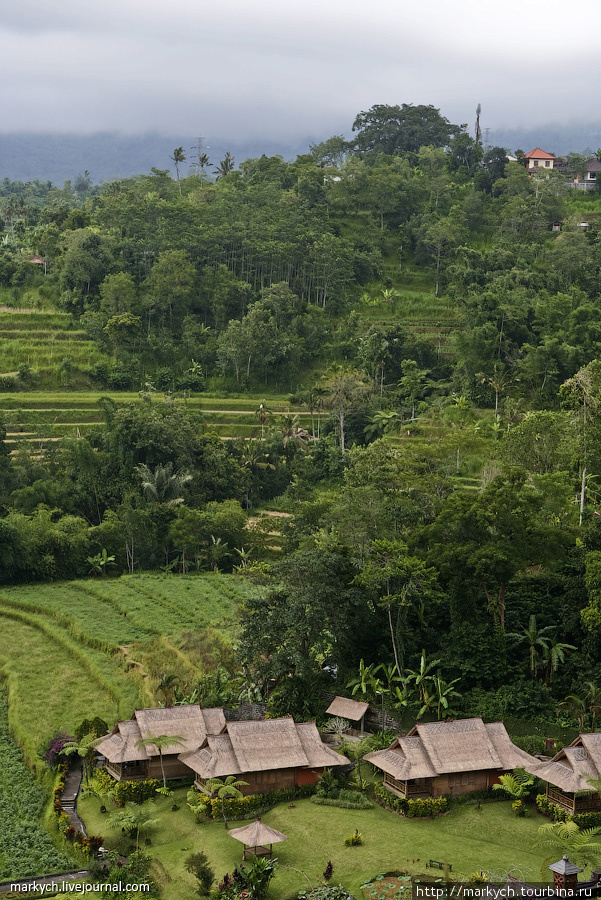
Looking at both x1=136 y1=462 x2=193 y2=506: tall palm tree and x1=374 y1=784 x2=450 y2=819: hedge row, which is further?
x1=136 y1=462 x2=193 y2=506: tall palm tree

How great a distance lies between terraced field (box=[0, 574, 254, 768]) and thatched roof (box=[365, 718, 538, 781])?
8.36 metres

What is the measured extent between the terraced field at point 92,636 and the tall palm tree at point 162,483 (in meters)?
4.66

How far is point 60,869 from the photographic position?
→ 2209 centimetres

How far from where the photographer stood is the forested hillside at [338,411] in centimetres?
2917

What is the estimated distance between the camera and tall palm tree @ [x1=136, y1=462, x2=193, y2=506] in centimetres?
4500

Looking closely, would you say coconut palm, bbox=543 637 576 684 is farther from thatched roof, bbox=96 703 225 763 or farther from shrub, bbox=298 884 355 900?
shrub, bbox=298 884 355 900

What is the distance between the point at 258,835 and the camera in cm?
2095

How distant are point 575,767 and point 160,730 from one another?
31.9 feet

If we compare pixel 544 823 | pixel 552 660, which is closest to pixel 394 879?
pixel 544 823

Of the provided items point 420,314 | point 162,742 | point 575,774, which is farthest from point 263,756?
point 420,314

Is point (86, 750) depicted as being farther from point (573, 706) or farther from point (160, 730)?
point (573, 706)

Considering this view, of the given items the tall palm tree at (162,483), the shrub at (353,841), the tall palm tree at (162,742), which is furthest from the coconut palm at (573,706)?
the tall palm tree at (162,483)

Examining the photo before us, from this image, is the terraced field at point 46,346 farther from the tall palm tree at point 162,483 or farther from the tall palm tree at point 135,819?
the tall palm tree at point 135,819

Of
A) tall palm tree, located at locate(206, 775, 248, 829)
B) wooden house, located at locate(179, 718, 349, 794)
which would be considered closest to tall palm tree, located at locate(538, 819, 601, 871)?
wooden house, located at locate(179, 718, 349, 794)
